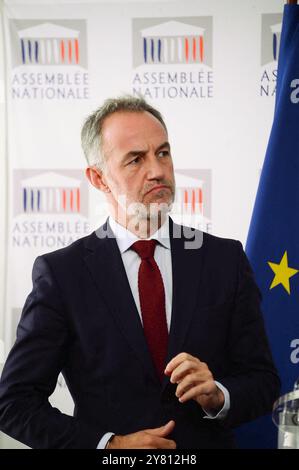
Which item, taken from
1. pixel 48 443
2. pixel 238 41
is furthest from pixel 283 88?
pixel 48 443

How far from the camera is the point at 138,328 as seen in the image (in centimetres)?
147

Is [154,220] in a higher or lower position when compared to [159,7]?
lower

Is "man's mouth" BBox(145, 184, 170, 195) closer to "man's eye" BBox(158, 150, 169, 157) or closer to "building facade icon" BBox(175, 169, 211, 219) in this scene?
"man's eye" BBox(158, 150, 169, 157)

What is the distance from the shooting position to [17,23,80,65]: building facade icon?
2.36 meters

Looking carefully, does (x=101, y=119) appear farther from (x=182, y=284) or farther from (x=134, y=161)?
(x=182, y=284)

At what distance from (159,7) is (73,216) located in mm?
1008

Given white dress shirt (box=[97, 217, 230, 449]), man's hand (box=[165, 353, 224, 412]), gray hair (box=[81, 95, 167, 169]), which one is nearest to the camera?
man's hand (box=[165, 353, 224, 412])

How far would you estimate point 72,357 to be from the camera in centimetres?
150

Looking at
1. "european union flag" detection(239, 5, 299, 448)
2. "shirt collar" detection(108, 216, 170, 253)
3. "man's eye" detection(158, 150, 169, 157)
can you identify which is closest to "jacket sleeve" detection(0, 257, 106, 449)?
"shirt collar" detection(108, 216, 170, 253)

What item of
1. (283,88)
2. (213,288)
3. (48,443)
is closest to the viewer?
(48,443)

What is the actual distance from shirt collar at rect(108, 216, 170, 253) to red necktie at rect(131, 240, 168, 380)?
0.07 ft

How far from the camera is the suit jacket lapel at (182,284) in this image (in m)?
1.49

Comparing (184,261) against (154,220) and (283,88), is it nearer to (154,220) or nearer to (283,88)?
(154,220)

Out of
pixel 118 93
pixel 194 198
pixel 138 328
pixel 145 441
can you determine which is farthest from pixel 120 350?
pixel 118 93
